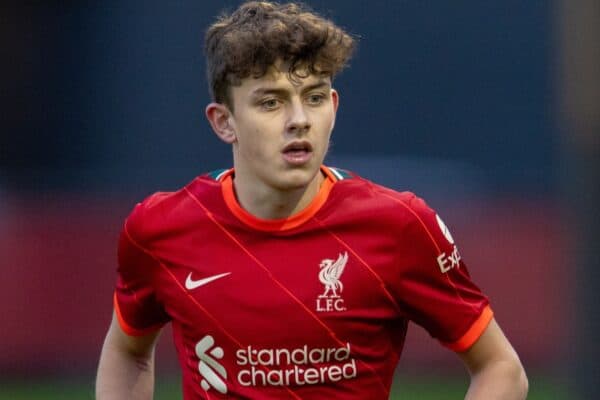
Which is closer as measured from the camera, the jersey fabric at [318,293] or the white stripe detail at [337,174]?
the jersey fabric at [318,293]

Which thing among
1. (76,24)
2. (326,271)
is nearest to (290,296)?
(326,271)

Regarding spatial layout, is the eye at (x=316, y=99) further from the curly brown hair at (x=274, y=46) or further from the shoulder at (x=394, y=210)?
the shoulder at (x=394, y=210)

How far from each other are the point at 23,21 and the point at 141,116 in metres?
1.32

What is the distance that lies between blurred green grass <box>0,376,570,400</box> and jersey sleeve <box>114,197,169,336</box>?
3837mm

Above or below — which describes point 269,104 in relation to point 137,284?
above

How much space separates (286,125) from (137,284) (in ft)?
2.41

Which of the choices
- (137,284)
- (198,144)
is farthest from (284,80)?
(198,144)

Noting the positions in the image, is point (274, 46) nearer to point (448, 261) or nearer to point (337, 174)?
point (337, 174)

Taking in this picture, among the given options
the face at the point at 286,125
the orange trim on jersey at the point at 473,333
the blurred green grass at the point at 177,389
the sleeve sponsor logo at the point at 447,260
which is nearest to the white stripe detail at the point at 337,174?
the face at the point at 286,125

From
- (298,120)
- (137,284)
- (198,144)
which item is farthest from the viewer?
(198,144)

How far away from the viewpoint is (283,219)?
363 centimetres

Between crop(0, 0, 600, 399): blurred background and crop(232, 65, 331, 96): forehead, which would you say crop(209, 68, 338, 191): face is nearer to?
crop(232, 65, 331, 96): forehead

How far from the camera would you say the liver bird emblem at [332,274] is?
11.6ft

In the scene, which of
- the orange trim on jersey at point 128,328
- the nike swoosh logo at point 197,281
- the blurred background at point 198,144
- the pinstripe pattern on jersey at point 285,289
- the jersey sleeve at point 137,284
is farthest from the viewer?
the blurred background at point 198,144
